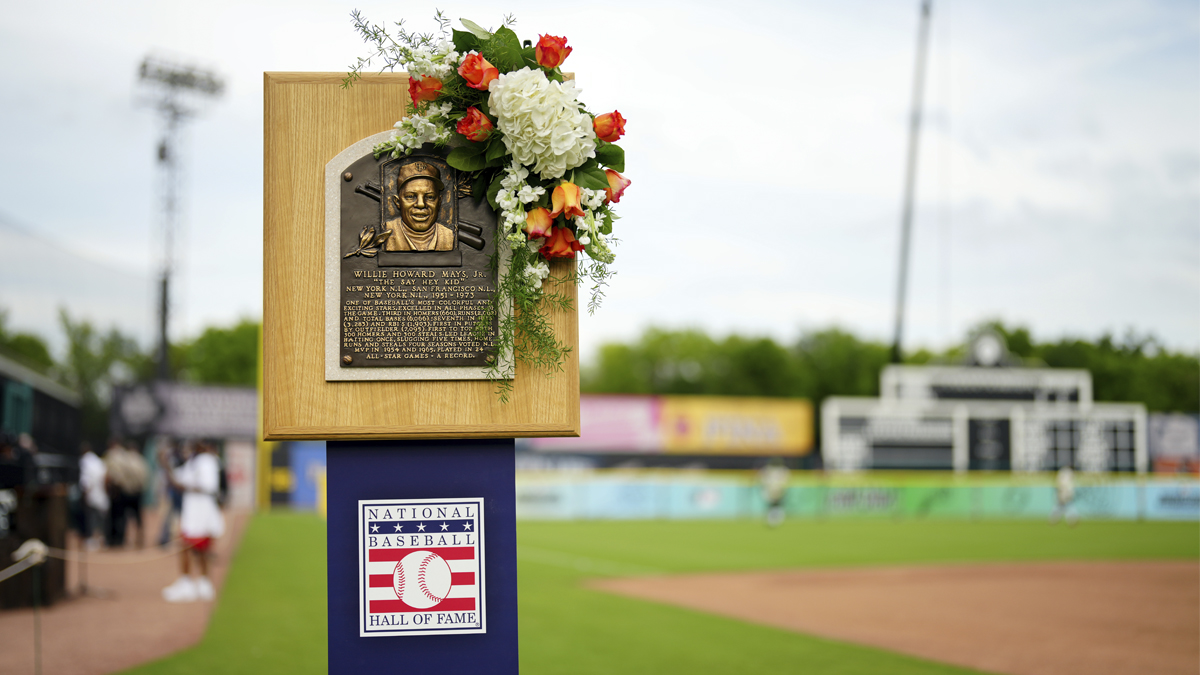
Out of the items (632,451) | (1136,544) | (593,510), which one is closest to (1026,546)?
(1136,544)

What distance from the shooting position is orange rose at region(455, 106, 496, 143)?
3369 millimetres

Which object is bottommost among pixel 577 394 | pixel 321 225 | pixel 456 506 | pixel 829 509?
pixel 829 509

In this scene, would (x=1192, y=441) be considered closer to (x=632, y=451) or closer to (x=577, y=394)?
(x=632, y=451)

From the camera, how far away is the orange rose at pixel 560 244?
3424mm

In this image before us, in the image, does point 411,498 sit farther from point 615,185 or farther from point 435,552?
point 615,185

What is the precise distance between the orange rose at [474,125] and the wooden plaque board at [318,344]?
14.3 inches

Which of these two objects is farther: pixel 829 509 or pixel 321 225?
pixel 829 509

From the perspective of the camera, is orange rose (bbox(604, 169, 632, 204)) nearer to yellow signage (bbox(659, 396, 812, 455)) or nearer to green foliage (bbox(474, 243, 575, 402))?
green foliage (bbox(474, 243, 575, 402))

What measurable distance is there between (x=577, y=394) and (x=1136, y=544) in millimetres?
22589

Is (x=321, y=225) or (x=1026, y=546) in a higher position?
(x=321, y=225)

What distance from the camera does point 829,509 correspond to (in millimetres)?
32000

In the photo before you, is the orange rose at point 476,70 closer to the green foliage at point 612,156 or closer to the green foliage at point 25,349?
the green foliage at point 612,156

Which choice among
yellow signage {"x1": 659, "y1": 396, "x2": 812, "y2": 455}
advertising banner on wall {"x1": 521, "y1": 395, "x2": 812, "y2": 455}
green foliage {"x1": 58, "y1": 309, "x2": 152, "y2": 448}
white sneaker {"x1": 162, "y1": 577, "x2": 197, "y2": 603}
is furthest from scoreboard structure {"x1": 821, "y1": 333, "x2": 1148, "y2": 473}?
white sneaker {"x1": 162, "y1": 577, "x2": 197, "y2": 603}

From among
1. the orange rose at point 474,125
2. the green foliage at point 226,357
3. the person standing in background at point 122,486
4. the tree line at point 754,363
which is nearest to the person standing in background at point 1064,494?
the tree line at point 754,363
